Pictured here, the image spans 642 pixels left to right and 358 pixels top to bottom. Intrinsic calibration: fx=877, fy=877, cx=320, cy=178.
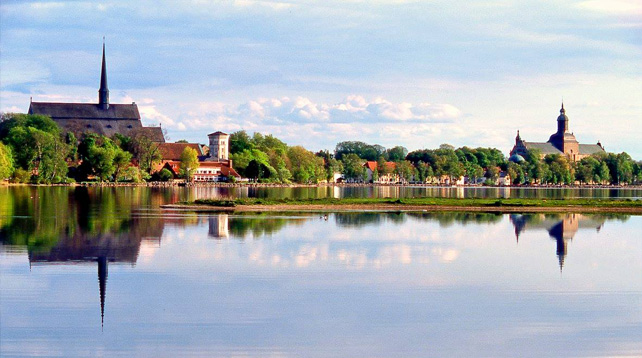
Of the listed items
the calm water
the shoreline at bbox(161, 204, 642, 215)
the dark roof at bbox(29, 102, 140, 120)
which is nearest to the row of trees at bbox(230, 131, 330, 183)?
A: the dark roof at bbox(29, 102, 140, 120)

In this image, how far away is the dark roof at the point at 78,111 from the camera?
15525 cm

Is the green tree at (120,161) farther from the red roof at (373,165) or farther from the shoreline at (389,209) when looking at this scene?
the red roof at (373,165)

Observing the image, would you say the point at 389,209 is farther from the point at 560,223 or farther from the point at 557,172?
the point at 557,172

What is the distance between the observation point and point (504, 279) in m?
24.6

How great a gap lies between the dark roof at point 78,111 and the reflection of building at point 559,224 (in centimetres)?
11570

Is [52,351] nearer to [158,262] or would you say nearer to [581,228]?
[158,262]

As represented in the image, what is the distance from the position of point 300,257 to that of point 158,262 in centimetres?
467

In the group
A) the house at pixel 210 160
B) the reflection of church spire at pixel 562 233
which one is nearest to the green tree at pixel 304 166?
the house at pixel 210 160

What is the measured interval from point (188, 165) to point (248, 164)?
10.6 meters

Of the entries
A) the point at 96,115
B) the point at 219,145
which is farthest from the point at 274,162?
the point at 96,115

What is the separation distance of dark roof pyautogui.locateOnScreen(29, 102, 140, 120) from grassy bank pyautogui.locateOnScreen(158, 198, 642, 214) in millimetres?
105544

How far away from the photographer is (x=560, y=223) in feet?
153

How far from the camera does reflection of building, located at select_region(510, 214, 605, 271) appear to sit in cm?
3769

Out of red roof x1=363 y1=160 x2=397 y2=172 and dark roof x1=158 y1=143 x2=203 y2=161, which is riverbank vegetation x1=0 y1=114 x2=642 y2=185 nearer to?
red roof x1=363 y1=160 x2=397 y2=172
